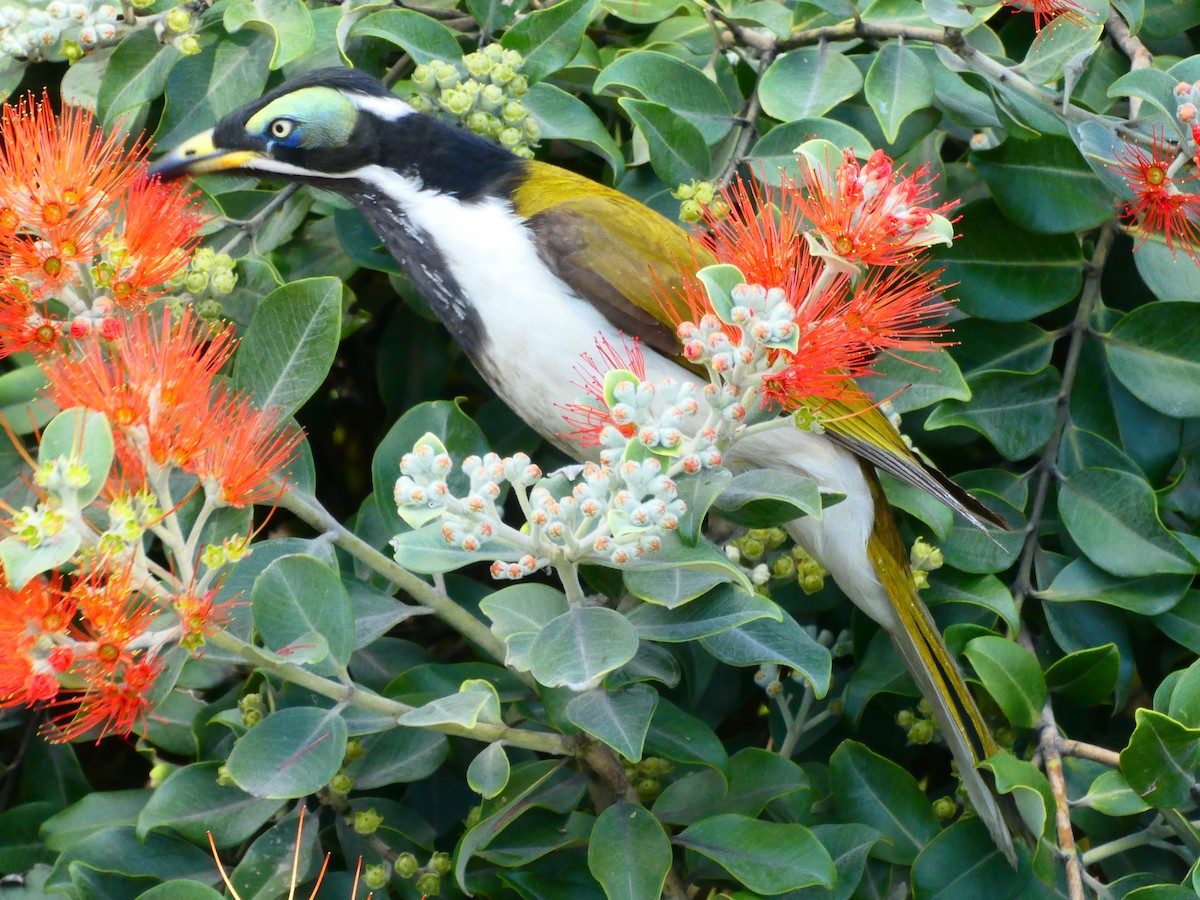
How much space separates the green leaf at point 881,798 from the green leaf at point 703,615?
342mm

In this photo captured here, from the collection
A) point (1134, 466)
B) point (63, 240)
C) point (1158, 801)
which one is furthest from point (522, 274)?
point (1158, 801)

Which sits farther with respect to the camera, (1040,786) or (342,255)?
(342,255)

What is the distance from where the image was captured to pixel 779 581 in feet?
5.93

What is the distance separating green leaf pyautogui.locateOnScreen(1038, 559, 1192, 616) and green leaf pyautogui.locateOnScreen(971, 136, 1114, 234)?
1.62ft

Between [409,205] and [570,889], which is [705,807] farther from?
[409,205]

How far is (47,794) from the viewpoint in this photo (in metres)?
1.78

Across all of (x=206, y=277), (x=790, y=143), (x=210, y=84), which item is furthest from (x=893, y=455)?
(x=210, y=84)

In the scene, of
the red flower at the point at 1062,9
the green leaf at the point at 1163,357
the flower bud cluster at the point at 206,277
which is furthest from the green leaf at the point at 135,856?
the red flower at the point at 1062,9

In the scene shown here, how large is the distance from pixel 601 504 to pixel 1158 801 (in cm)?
76

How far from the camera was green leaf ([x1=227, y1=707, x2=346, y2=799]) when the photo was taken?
1.28 m

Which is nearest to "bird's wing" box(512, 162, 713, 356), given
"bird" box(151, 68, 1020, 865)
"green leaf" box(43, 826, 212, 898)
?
"bird" box(151, 68, 1020, 865)

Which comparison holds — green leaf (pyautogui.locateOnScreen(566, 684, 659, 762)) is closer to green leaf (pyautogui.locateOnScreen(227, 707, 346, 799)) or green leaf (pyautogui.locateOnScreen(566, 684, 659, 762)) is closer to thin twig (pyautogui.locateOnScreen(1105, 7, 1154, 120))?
green leaf (pyautogui.locateOnScreen(227, 707, 346, 799))

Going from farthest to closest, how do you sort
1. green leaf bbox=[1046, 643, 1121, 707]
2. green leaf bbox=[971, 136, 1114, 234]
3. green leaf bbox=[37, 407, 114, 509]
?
1. green leaf bbox=[971, 136, 1114, 234]
2. green leaf bbox=[1046, 643, 1121, 707]
3. green leaf bbox=[37, 407, 114, 509]

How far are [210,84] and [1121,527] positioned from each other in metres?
1.45
